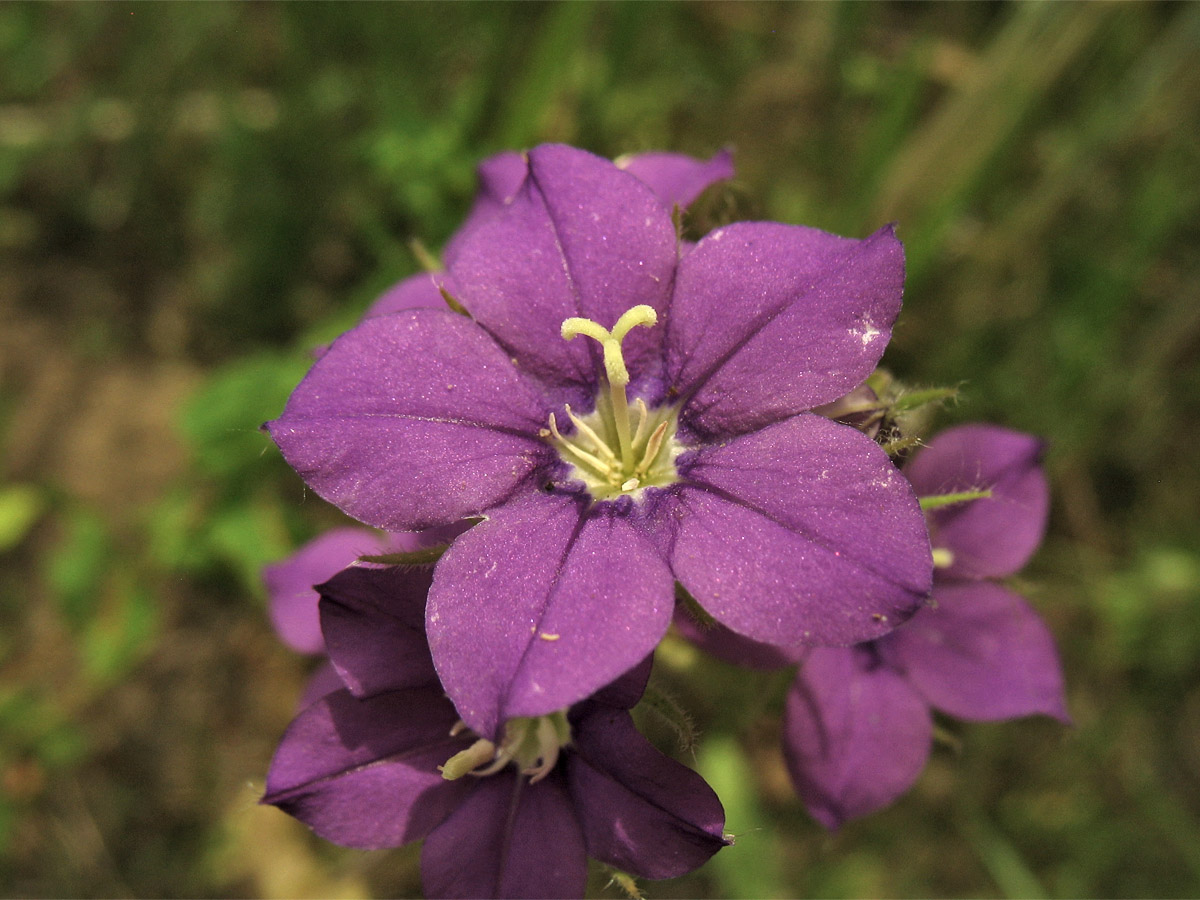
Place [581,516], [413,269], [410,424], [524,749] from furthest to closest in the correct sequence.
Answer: [413,269] < [524,749] < [581,516] < [410,424]

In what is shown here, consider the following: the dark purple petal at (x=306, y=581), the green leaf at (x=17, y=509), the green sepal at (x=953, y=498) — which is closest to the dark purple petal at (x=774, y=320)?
the green sepal at (x=953, y=498)

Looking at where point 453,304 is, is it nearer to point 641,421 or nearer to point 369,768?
point 641,421

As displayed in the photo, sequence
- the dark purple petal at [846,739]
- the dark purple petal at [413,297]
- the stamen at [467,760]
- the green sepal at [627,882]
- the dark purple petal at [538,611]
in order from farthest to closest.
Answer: the dark purple petal at [413,297], the dark purple petal at [846,739], the stamen at [467,760], the green sepal at [627,882], the dark purple petal at [538,611]

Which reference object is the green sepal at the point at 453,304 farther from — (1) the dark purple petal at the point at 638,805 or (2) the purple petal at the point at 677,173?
(1) the dark purple petal at the point at 638,805

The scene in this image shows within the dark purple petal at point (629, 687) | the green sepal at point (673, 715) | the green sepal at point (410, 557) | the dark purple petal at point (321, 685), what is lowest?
the dark purple petal at point (321, 685)

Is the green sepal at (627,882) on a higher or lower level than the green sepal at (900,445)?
lower

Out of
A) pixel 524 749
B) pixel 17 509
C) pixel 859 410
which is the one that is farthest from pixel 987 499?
pixel 17 509
